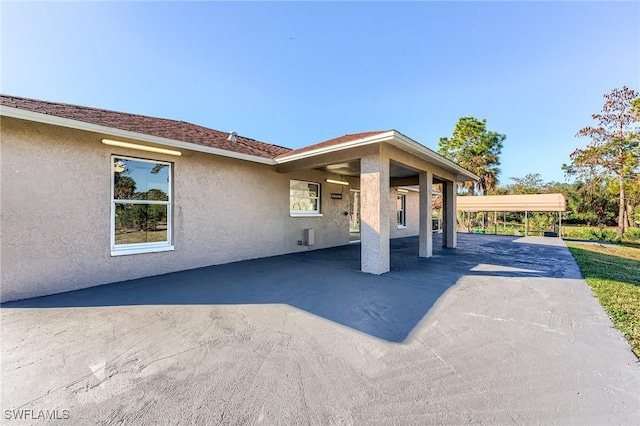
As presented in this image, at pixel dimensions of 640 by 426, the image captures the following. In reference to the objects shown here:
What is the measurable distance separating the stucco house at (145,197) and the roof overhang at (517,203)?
492 inches

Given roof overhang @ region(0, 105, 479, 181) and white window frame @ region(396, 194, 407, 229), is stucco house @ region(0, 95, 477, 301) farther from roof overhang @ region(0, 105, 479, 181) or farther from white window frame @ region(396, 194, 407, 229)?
white window frame @ region(396, 194, 407, 229)

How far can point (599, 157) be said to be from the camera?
56.4 feet

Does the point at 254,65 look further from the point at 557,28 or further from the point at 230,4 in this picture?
the point at 557,28

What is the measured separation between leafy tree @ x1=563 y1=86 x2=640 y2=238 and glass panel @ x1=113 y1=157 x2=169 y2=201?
82.6ft

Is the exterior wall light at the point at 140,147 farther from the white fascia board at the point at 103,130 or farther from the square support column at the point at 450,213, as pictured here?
the square support column at the point at 450,213

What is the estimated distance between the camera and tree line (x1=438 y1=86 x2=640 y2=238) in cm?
1619

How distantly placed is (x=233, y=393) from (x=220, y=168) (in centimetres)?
619

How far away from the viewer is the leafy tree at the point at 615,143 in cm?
1599

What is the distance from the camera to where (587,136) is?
17359 millimetres

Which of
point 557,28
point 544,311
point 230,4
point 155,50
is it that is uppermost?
point 230,4

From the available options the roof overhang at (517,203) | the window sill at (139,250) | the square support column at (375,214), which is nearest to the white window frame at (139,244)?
the window sill at (139,250)

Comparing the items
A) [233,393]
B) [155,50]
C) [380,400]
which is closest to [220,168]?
[155,50]

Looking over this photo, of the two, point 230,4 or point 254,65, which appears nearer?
point 230,4

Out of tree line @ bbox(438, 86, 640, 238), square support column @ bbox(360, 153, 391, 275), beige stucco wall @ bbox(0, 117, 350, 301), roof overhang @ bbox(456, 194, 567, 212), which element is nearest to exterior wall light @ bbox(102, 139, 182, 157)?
beige stucco wall @ bbox(0, 117, 350, 301)
